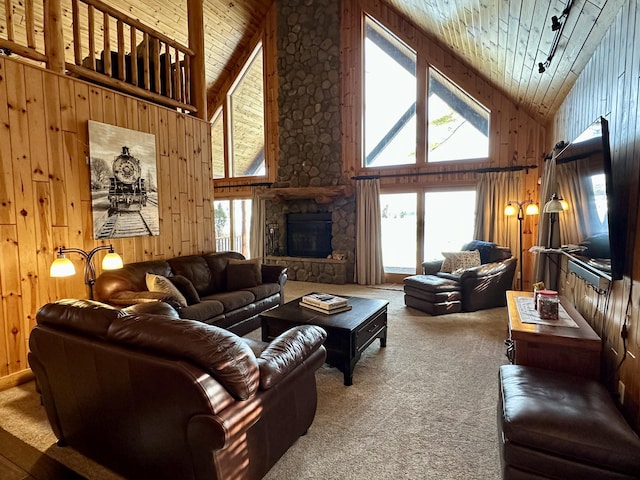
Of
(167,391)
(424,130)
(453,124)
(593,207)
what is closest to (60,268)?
(167,391)

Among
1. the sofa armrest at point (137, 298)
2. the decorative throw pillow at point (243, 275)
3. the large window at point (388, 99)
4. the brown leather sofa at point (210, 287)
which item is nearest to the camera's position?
the sofa armrest at point (137, 298)

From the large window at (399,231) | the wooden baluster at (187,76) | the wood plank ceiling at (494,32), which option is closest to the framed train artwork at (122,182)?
the wooden baluster at (187,76)

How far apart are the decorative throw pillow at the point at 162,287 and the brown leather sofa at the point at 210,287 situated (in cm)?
8

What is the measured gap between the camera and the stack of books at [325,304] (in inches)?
131

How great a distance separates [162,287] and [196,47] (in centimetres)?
329

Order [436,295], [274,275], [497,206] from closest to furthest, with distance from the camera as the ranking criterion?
[436,295] → [274,275] → [497,206]

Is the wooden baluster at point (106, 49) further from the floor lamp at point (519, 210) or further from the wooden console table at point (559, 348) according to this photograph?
the floor lamp at point (519, 210)

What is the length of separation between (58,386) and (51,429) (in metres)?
0.62

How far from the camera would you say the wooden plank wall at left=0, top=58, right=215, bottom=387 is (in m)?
2.98

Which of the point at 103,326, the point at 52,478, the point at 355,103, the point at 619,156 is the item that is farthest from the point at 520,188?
the point at 52,478

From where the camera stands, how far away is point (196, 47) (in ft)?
15.7

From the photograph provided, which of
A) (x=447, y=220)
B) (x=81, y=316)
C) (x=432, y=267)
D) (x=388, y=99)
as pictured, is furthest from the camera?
(x=388, y=99)

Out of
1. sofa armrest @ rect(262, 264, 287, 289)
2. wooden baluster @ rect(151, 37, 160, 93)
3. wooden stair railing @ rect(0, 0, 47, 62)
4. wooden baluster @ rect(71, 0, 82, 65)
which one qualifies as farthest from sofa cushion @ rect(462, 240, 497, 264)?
wooden stair railing @ rect(0, 0, 47, 62)

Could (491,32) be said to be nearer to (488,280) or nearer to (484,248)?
(484,248)
